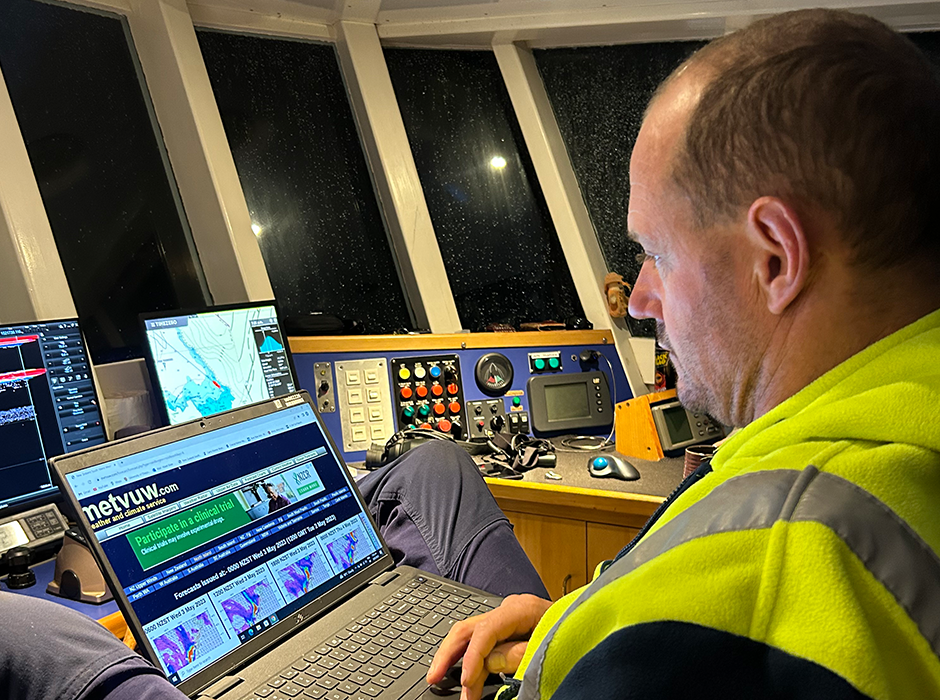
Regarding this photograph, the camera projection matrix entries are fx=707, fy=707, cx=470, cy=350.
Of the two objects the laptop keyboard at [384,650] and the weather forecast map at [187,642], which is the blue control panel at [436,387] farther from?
the weather forecast map at [187,642]

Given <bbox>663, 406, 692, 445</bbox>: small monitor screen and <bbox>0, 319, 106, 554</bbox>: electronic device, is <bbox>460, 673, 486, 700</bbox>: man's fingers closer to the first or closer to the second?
<bbox>0, 319, 106, 554</bbox>: electronic device

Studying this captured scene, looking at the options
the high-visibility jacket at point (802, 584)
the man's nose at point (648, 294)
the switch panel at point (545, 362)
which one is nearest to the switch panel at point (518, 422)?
the switch panel at point (545, 362)

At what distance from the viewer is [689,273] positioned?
65 cm

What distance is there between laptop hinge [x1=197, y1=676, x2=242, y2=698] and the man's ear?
2.38 feet

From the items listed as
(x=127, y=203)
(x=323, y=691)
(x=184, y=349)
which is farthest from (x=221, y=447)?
(x=127, y=203)

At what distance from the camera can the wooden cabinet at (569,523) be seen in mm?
1856

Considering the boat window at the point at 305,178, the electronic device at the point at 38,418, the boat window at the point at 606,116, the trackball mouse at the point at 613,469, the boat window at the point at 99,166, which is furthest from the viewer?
the boat window at the point at 606,116

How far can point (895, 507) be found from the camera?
0.44 meters

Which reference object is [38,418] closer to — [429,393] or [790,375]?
[429,393]

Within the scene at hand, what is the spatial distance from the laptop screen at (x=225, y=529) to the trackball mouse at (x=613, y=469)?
1016mm

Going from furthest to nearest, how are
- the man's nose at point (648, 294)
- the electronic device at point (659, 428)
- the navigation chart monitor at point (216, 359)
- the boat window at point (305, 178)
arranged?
the boat window at point (305, 178), the electronic device at point (659, 428), the navigation chart monitor at point (216, 359), the man's nose at point (648, 294)

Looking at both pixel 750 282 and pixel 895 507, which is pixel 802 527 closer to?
pixel 895 507

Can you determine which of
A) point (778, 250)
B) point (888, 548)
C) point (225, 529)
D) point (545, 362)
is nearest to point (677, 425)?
point (545, 362)

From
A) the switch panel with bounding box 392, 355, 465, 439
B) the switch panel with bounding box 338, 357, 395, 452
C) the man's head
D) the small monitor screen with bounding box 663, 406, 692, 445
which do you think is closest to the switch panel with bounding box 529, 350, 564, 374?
the switch panel with bounding box 392, 355, 465, 439
